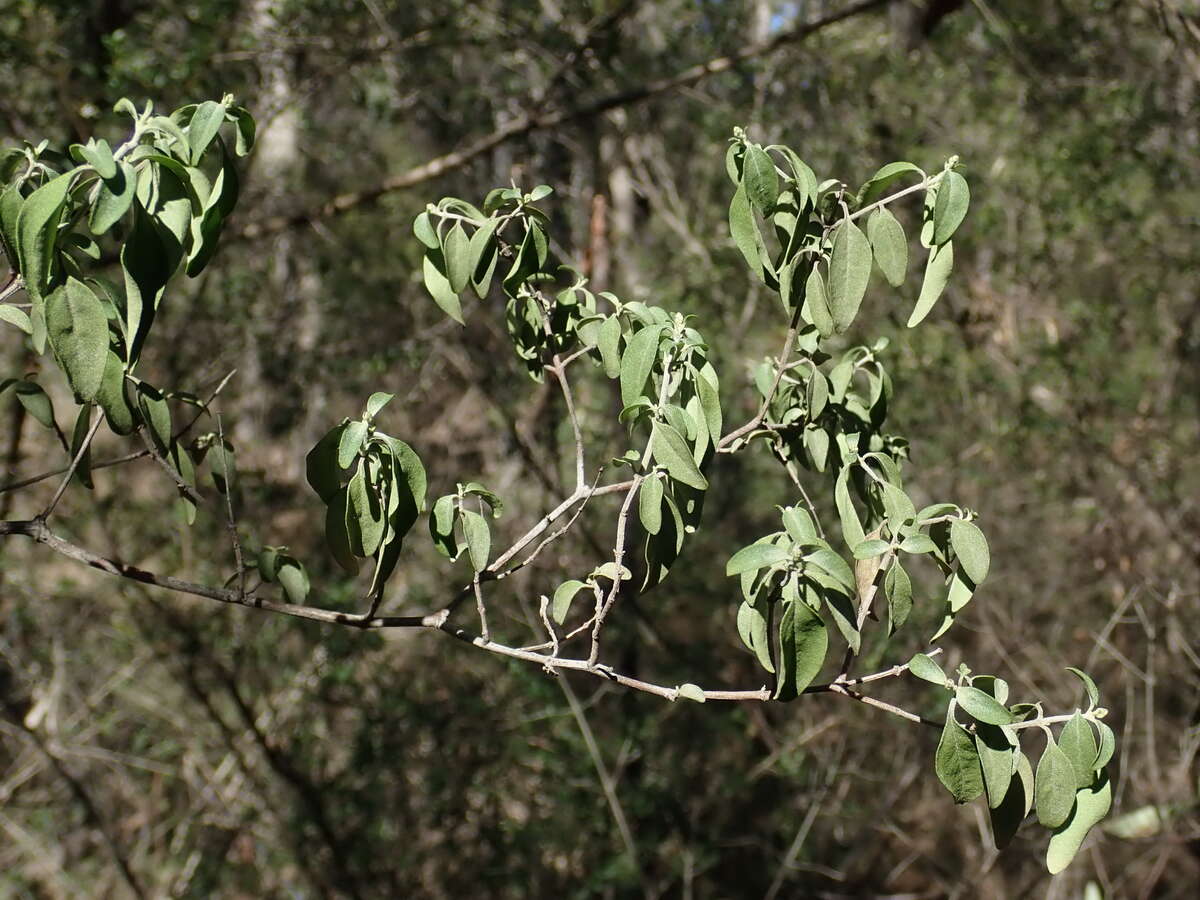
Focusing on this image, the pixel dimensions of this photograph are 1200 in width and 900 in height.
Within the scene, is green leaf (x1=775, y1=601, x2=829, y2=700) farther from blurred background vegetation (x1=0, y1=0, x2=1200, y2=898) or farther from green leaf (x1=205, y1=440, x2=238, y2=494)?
blurred background vegetation (x1=0, y1=0, x2=1200, y2=898)

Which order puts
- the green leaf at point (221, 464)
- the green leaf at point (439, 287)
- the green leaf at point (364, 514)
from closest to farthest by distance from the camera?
1. the green leaf at point (364, 514)
2. the green leaf at point (439, 287)
3. the green leaf at point (221, 464)

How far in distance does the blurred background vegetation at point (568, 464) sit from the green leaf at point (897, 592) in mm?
2533

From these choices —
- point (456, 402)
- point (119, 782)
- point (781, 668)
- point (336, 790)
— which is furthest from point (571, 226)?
point (781, 668)

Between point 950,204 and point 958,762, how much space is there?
57 cm

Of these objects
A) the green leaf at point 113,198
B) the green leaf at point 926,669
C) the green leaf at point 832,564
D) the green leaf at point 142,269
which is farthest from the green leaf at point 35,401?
the green leaf at point 926,669

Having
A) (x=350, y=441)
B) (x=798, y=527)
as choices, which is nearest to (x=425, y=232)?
(x=350, y=441)

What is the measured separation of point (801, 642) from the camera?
1.11 m

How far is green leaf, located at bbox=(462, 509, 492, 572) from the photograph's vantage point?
4.32ft

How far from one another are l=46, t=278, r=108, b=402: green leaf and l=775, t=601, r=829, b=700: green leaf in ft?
2.32

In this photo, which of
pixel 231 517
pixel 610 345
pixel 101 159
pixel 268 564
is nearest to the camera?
pixel 101 159

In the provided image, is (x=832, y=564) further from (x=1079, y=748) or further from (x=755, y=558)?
(x=1079, y=748)

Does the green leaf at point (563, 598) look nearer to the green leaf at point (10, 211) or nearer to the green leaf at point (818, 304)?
the green leaf at point (818, 304)

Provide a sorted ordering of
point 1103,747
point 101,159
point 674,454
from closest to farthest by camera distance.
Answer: point 101,159
point 1103,747
point 674,454

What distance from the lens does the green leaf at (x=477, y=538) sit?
132 centimetres
